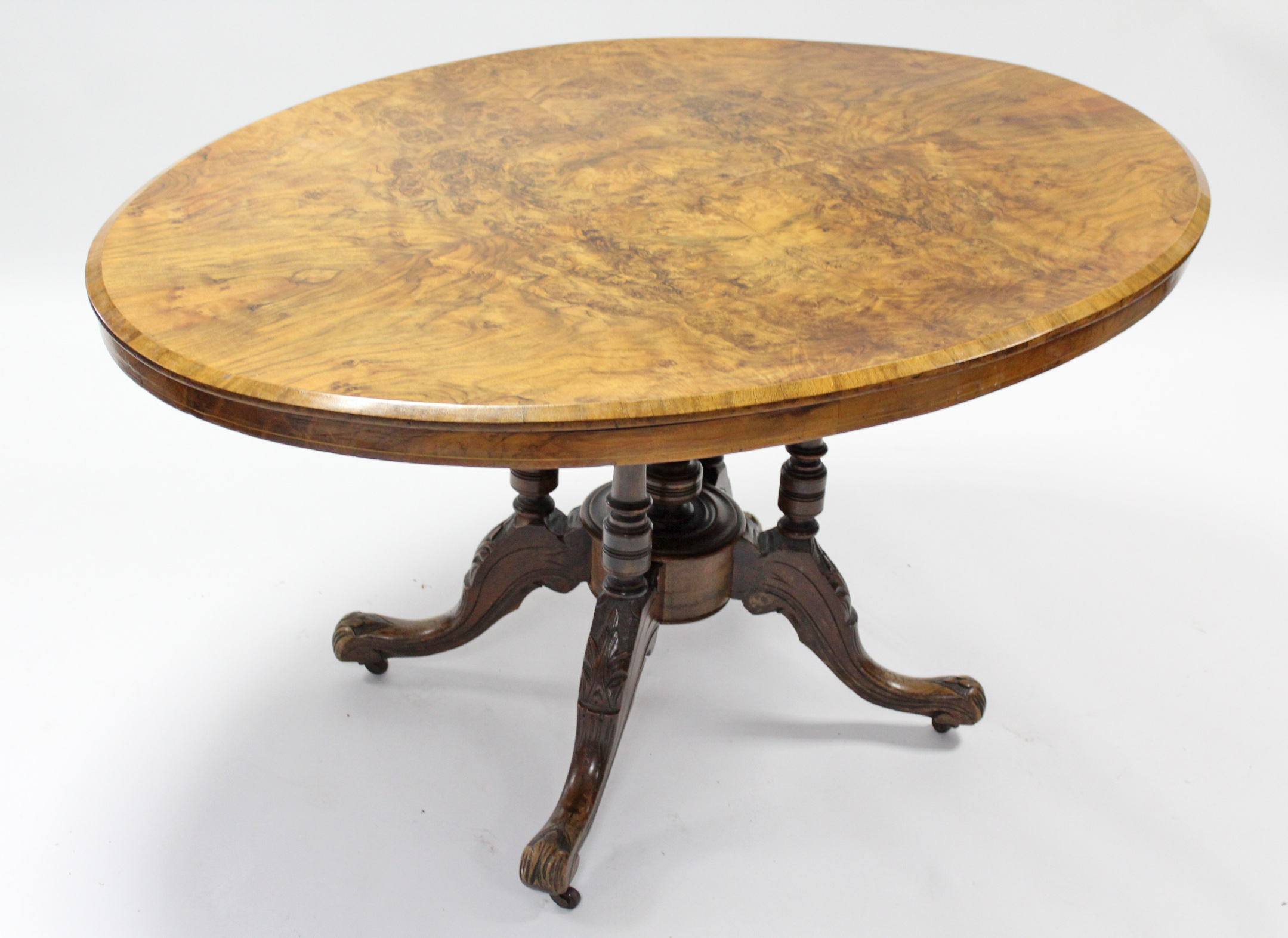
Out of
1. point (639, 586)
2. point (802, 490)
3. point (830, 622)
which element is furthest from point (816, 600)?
point (639, 586)

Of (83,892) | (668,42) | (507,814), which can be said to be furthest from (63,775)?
(668,42)

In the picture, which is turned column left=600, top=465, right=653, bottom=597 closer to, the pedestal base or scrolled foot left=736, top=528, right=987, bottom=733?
the pedestal base

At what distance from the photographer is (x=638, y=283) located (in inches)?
52.6

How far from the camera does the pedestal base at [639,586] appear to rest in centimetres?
172

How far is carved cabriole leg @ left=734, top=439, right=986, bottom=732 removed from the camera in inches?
73.6

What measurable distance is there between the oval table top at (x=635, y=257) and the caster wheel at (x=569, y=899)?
30.1 inches

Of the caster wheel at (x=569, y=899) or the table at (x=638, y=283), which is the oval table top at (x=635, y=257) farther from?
the caster wheel at (x=569, y=899)

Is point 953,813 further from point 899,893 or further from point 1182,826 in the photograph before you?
point 1182,826

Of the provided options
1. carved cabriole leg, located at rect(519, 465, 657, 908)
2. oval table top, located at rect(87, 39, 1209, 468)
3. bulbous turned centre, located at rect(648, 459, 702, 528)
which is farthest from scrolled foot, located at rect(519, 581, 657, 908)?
oval table top, located at rect(87, 39, 1209, 468)

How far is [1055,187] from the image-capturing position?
5.18ft

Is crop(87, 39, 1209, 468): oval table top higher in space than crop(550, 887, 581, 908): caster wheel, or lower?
higher

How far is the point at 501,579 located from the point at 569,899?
53 centimetres

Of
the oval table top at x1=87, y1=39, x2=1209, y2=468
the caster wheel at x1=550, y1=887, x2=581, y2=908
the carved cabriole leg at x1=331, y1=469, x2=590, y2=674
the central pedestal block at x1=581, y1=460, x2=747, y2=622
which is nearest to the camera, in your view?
the oval table top at x1=87, y1=39, x2=1209, y2=468

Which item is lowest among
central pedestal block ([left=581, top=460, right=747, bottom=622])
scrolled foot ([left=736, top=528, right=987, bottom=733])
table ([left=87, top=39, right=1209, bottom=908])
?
scrolled foot ([left=736, top=528, right=987, bottom=733])
